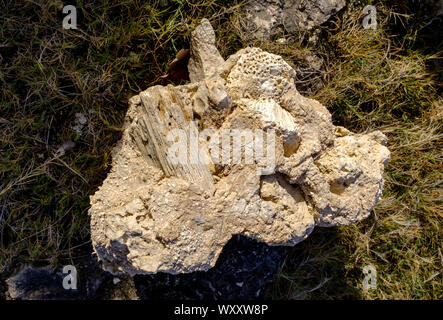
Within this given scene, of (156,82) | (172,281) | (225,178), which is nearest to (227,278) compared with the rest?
(172,281)

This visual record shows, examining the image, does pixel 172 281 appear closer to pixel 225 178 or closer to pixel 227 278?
pixel 227 278

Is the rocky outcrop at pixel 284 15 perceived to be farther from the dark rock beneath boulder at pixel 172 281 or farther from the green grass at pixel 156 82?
the dark rock beneath boulder at pixel 172 281

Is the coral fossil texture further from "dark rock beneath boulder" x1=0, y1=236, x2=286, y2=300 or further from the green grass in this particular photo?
the green grass

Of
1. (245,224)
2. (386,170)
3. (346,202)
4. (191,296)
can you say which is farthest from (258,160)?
(386,170)

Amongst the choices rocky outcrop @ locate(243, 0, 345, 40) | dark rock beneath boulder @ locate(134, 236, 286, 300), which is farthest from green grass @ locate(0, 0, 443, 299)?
dark rock beneath boulder @ locate(134, 236, 286, 300)

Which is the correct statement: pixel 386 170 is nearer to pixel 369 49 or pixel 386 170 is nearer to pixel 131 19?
pixel 369 49
